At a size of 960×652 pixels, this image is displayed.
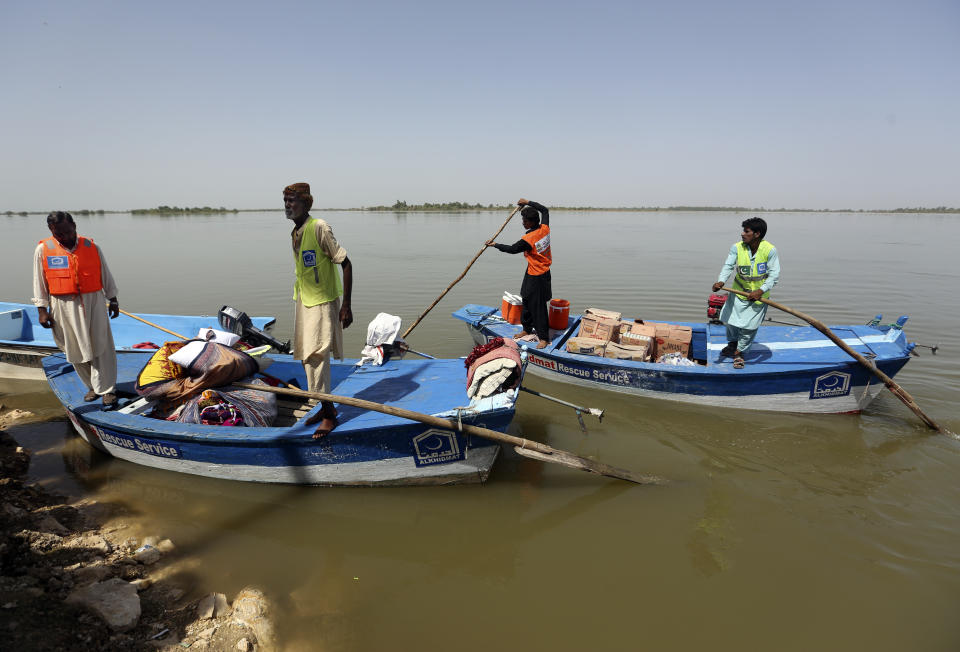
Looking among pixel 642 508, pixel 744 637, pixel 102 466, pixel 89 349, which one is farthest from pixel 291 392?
pixel 744 637

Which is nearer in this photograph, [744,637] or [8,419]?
[744,637]

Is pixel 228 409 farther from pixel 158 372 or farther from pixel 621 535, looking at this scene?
pixel 621 535

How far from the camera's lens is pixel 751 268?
Answer: 5531 mm

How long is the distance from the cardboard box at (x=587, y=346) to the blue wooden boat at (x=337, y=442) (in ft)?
7.37

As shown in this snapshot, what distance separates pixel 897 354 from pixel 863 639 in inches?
146

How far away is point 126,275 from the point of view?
16.4 meters

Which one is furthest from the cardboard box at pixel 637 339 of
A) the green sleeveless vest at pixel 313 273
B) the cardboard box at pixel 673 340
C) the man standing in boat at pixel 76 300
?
the man standing in boat at pixel 76 300

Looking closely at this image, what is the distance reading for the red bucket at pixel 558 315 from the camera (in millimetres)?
7254

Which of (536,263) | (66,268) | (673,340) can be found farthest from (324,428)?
(673,340)

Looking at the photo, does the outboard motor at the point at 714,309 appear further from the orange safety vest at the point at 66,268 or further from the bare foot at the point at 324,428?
the orange safety vest at the point at 66,268

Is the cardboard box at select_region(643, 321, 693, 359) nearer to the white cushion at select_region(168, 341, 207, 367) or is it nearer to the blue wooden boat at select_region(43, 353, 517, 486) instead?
the blue wooden boat at select_region(43, 353, 517, 486)

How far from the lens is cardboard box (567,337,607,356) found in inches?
251

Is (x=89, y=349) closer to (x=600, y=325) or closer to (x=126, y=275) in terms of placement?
(x=600, y=325)

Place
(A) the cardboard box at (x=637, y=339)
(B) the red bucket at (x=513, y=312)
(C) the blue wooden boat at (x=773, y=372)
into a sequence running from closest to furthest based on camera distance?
(C) the blue wooden boat at (x=773, y=372), (A) the cardboard box at (x=637, y=339), (B) the red bucket at (x=513, y=312)
